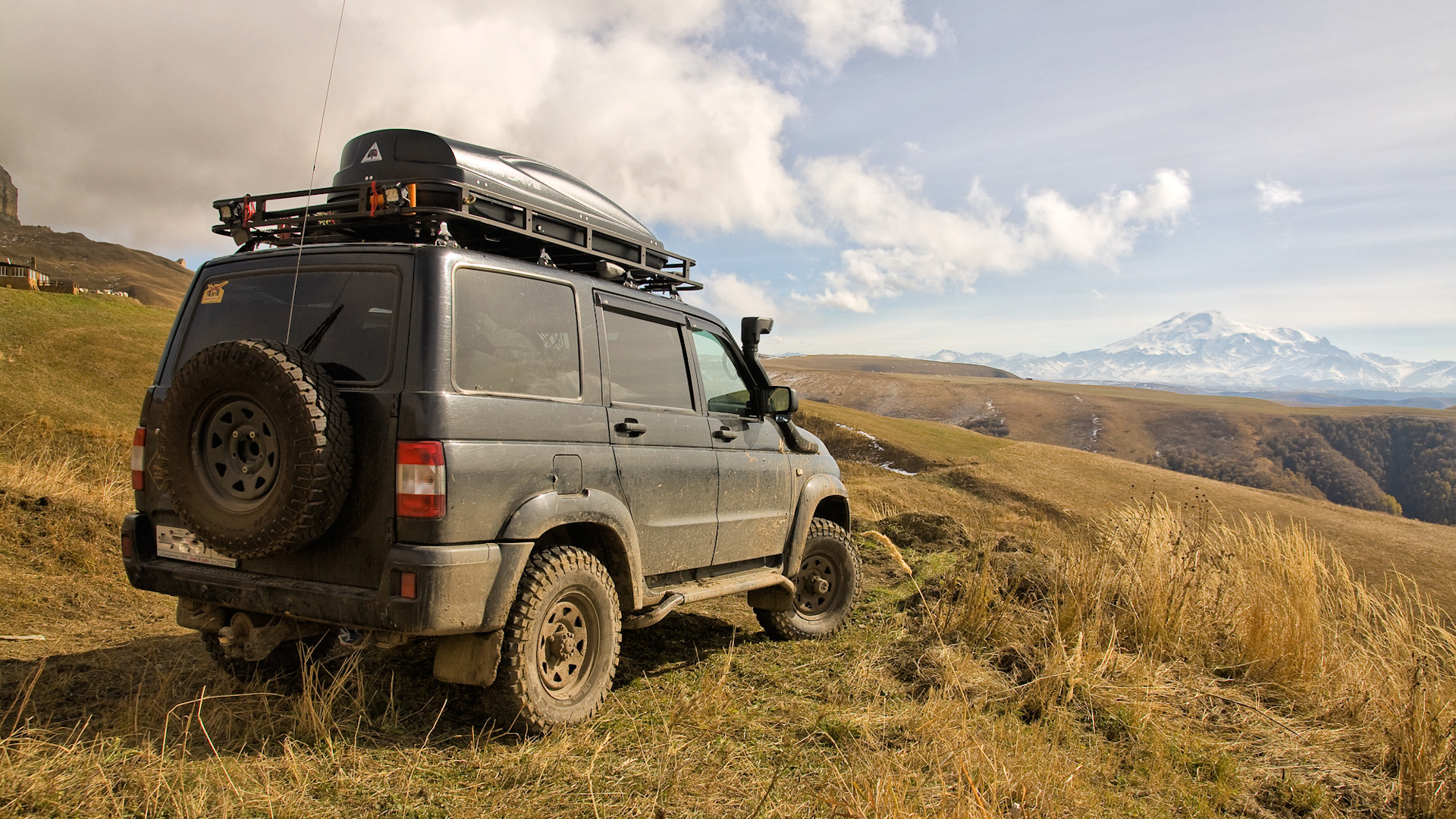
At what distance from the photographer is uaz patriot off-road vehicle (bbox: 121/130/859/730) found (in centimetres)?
317

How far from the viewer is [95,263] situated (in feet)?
542

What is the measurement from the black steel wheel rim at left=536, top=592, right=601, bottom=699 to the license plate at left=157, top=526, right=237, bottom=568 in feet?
4.36

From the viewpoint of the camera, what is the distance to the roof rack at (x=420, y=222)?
3.74 meters

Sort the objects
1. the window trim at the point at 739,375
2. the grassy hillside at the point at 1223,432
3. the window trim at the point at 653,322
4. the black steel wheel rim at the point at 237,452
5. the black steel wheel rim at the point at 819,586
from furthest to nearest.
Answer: the grassy hillside at the point at 1223,432 < the black steel wheel rim at the point at 819,586 < the window trim at the point at 739,375 < the window trim at the point at 653,322 < the black steel wheel rim at the point at 237,452

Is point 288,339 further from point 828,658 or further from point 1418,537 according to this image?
point 1418,537

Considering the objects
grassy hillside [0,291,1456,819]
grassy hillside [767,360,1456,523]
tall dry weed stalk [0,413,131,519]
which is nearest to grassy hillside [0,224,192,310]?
grassy hillside [767,360,1456,523]

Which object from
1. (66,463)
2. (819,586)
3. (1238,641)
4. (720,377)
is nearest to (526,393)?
(720,377)

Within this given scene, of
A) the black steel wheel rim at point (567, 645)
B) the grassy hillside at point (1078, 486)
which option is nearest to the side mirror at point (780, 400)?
the black steel wheel rim at point (567, 645)

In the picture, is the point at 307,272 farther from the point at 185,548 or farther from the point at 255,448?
the point at 185,548

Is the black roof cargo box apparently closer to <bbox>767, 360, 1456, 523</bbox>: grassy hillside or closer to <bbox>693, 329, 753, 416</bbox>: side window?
Answer: <bbox>693, 329, 753, 416</bbox>: side window

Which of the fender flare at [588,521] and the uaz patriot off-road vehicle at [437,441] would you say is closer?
the uaz patriot off-road vehicle at [437,441]

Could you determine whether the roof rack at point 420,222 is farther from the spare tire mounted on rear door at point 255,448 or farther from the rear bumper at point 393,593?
the rear bumper at point 393,593

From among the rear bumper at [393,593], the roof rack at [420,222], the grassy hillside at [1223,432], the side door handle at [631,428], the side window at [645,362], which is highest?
the roof rack at [420,222]

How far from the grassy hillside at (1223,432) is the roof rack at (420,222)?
412ft
